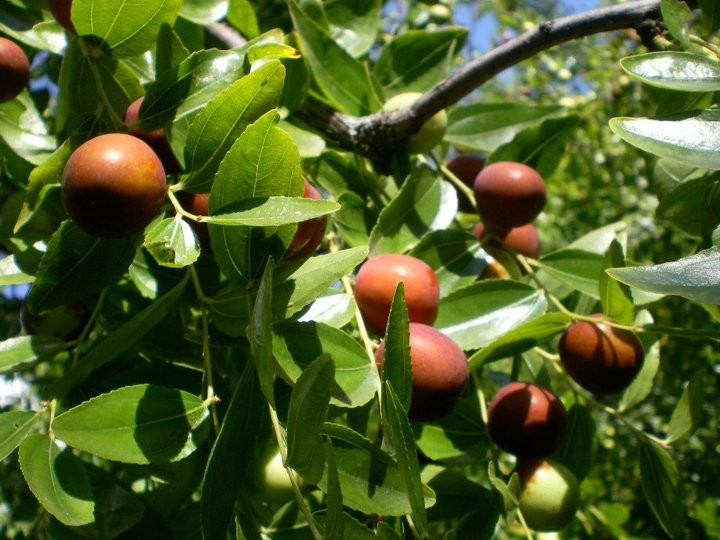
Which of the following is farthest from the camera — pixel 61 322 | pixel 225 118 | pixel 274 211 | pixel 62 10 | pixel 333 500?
pixel 61 322

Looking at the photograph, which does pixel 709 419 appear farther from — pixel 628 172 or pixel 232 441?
pixel 232 441

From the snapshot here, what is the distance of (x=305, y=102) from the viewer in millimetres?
1884

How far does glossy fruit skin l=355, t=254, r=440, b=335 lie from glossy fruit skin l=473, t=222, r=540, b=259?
0.40 meters

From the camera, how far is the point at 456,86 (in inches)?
62.7

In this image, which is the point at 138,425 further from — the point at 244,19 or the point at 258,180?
the point at 244,19

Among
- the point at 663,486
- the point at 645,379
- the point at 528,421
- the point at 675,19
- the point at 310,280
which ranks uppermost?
the point at 675,19

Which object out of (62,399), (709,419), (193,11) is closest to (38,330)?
(62,399)

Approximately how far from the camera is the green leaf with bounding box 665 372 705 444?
5.08 ft

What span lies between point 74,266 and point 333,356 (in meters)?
0.46

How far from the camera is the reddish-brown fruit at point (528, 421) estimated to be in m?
1.48

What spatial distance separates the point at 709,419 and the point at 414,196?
234 centimetres

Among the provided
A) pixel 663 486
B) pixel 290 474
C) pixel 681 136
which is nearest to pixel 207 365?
pixel 290 474

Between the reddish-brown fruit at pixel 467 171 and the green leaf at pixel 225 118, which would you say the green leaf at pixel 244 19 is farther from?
the green leaf at pixel 225 118

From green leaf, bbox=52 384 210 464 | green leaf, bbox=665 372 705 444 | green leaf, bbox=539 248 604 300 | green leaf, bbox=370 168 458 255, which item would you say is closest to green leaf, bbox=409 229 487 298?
green leaf, bbox=370 168 458 255
